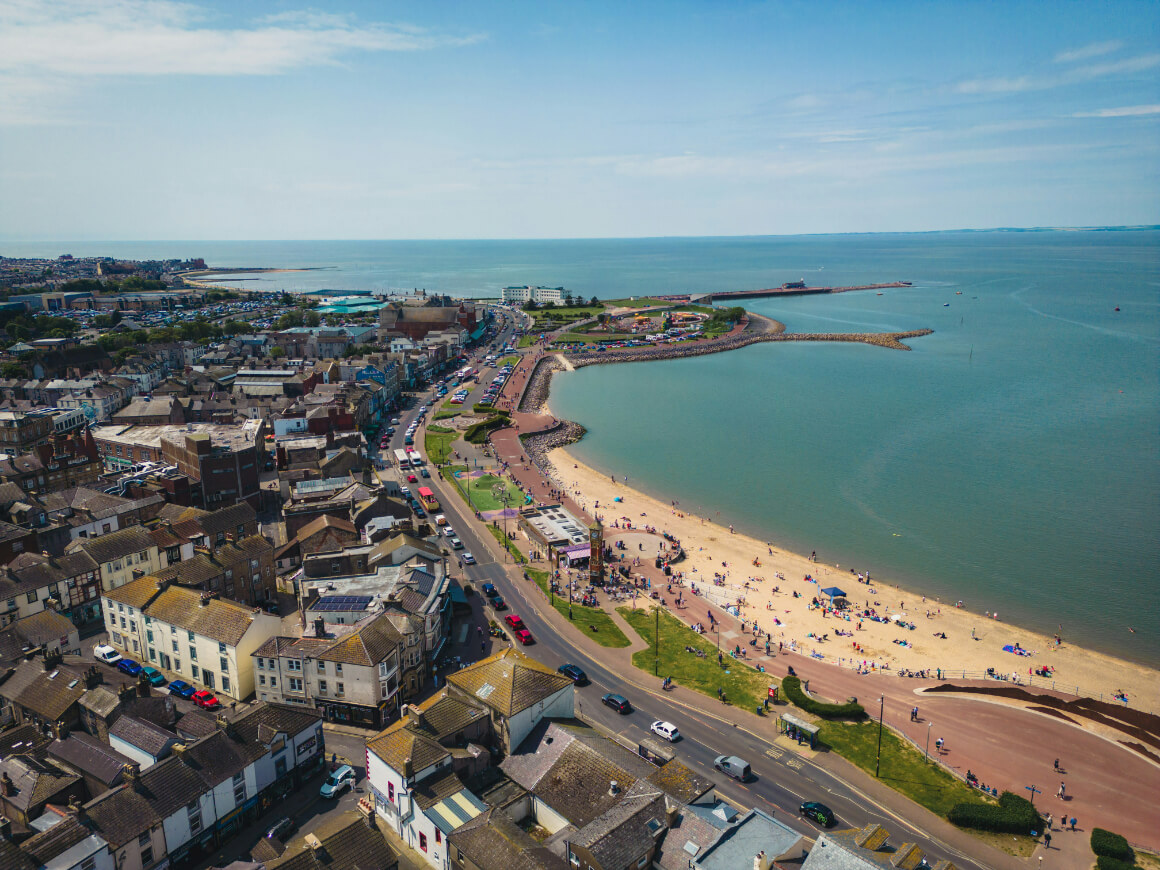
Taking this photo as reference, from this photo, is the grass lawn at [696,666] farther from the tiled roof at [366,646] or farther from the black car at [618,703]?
the tiled roof at [366,646]

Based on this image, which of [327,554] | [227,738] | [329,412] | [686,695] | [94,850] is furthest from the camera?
[329,412]

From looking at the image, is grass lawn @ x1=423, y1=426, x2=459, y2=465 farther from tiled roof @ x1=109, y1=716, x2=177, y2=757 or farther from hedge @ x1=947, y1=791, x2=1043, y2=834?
hedge @ x1=947, y1=791, x2=1043, y2=834

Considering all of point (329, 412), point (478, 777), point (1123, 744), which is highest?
point (329, 412)

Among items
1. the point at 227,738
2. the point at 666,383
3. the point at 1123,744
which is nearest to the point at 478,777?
the point at 227,738

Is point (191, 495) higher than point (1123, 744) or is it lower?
higher

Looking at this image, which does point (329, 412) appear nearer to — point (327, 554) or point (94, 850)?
point (327, 554)

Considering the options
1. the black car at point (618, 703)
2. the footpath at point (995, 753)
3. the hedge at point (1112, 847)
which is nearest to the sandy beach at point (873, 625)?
the footpath at point (995, 753)

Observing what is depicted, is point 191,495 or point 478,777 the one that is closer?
point 478,777
